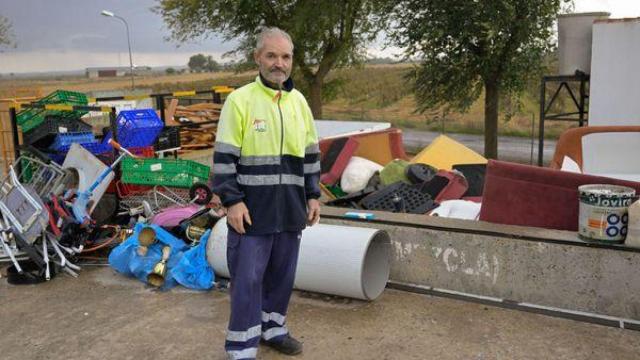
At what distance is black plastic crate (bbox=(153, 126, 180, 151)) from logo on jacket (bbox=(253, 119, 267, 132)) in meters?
4.64

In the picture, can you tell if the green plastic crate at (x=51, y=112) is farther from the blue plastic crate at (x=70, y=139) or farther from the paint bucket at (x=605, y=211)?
the paint bucket at (x=605, y=211)

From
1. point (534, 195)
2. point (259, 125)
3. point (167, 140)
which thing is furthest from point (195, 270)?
point (167, 140)

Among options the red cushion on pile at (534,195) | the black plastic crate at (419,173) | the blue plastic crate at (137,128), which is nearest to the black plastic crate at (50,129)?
the blue plastic crate at (137,128)

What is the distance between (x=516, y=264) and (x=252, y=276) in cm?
214

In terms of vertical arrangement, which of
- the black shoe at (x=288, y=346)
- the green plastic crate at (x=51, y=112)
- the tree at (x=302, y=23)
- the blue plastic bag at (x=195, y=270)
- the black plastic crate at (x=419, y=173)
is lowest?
the black shoe at (x=288, y=346)

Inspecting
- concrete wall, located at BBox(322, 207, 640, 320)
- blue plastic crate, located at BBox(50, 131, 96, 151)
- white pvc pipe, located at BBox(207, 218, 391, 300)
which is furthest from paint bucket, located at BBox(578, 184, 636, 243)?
blue plastic crate, located at BBox(50, 131, 96, 151)

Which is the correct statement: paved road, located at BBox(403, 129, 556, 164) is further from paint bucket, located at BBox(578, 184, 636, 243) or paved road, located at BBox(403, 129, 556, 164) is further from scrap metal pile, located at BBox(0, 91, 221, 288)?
paint bucket, located at BBox(578, 184, 636, 243)

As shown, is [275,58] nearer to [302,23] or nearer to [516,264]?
[516,264]

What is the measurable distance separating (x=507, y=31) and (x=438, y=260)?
9642 millimetres

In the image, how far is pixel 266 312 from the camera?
12.9 feet

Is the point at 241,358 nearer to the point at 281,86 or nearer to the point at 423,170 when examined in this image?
the point at 281,86

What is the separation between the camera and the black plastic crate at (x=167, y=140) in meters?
7.81

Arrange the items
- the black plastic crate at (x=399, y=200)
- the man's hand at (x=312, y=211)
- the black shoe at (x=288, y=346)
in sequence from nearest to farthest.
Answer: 1. the man's hand at (x=312, y=211)
2. the black shoe at (x=288, y=346)
3. the black plastic crate at (x=399, y=200)

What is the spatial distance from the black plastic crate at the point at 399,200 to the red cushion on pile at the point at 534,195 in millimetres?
1074
